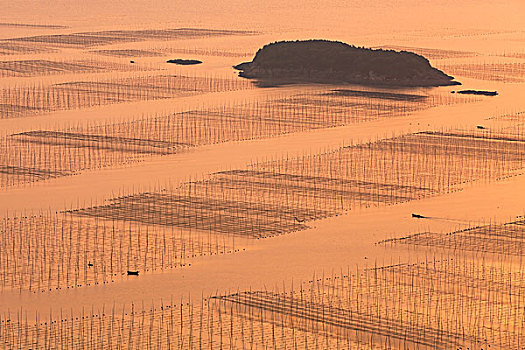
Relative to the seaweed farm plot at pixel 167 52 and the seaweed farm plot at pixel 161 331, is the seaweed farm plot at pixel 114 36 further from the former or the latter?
the seaweed farm plot at pixel 161 331

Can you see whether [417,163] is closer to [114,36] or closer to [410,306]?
[410,306]

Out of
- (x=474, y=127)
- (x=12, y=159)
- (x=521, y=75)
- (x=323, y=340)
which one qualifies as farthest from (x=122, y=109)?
(x=323, y=340)

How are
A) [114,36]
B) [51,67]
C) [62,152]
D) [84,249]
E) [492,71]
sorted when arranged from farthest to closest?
1. [114,36]
2. [51,67]
3. [492,71]
4. [62,152]
5. [84,249]

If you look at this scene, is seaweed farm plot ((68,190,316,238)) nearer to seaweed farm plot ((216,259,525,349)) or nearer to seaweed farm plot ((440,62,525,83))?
seaweed farm plot ((216,259,525,349))

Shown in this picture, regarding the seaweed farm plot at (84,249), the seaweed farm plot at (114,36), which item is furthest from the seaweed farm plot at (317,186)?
the seaweed farm plot at (114,36)

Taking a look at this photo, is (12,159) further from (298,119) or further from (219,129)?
(298,119)

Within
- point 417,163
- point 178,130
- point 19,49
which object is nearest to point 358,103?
point 178,130
